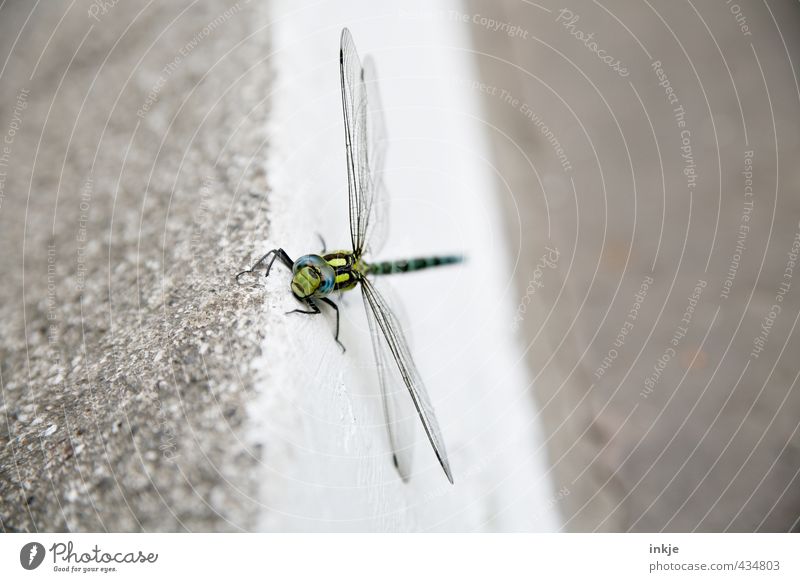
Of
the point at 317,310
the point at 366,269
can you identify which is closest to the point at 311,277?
the point at 317,310

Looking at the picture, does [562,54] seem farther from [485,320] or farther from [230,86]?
[230,86]

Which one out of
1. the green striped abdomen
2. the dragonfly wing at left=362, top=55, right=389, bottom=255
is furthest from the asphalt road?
the dragonfly wing at left=362, top=55, right=389, bottom=255

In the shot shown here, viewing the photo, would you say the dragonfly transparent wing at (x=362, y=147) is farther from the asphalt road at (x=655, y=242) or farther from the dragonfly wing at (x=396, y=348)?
the asphalt road at (x=655, y=242)
